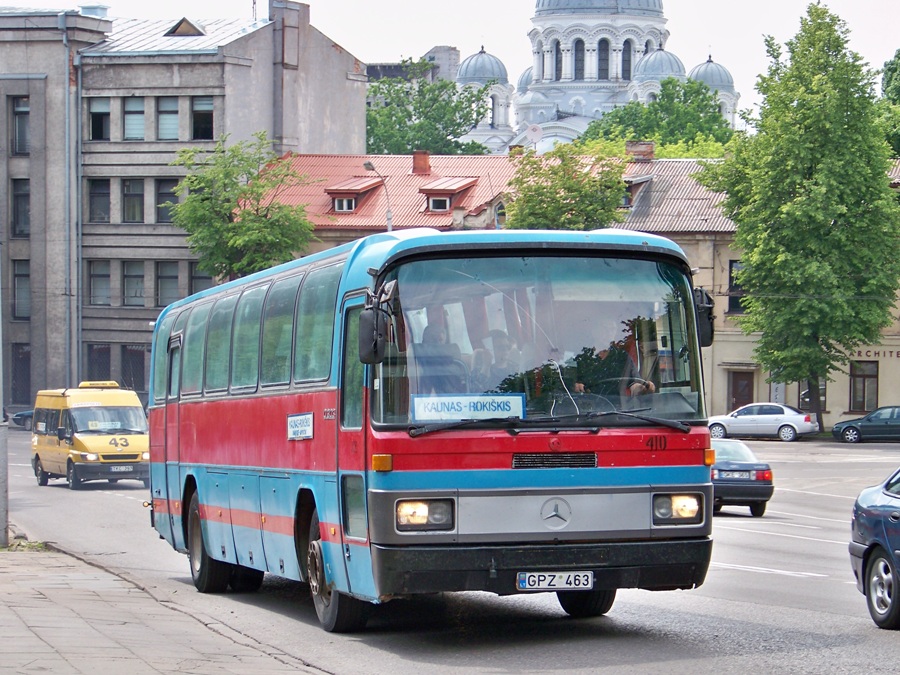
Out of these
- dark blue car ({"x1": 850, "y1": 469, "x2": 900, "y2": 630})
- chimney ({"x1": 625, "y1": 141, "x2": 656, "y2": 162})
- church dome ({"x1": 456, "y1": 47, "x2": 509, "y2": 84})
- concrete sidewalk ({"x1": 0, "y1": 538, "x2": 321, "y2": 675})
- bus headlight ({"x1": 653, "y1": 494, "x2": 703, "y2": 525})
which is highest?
church dome ({"x1": 456, "y1": 47, "x2": 509, "y2": 84})

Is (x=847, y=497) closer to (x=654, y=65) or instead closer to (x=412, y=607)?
(x=412, y=607)

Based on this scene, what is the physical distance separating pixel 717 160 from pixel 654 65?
89391 mm

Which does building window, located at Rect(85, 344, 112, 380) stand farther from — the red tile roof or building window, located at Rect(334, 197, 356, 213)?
building window, located at Rect(334, 197, 356, 213)

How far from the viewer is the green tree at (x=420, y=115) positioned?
10988 cm

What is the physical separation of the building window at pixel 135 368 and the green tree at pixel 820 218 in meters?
26.6

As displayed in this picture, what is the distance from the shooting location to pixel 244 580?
54.1ft

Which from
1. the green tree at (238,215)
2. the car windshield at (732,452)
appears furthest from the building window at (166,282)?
the car windshield at (732,452)

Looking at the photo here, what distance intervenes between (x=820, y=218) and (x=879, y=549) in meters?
44.8

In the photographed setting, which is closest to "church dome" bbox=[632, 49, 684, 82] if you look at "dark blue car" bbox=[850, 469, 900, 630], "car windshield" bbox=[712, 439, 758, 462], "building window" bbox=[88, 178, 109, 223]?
"building window" bbox=[88, 178, 109, 223]

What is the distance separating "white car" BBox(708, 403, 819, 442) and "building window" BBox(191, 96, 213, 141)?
85.3ft

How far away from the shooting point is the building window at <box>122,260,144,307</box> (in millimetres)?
69375

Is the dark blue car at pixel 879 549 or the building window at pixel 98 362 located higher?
the dark blue car at pixel 879 549

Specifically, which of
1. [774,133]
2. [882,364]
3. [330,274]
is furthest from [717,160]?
[330,274]

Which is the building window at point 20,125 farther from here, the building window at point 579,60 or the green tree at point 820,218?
the building window at point 579,60
